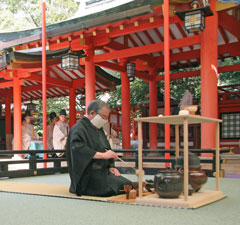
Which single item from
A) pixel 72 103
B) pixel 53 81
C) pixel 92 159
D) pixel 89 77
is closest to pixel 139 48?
pixel 89 77

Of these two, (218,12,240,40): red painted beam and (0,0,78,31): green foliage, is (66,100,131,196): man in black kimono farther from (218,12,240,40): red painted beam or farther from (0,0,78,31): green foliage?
(0,0,78,31): green foliage

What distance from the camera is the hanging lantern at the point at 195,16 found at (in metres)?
6.29

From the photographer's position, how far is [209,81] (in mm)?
7098

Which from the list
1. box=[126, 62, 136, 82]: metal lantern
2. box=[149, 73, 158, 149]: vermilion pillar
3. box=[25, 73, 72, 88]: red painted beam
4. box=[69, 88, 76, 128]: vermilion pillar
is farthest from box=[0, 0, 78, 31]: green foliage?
box=[126, 62, 136, 82]: metal lantern

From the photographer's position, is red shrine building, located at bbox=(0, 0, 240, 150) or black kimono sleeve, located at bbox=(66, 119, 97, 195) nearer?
black kimono sleeve, located at bbox=(66, 119, 97, 195)

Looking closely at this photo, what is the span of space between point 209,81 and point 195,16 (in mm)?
1415

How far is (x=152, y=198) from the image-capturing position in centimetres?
384

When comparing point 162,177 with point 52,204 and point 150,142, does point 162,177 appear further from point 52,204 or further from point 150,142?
point 150,142

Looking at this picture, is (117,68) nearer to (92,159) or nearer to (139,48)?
(139,48)

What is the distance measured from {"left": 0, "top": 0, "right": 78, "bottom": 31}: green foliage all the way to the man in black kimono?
24.0m

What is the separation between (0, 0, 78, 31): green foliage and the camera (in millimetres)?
27188

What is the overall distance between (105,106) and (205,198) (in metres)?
1.64

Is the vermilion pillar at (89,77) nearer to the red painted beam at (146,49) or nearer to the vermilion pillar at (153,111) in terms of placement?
the red painted beam at (146,49)

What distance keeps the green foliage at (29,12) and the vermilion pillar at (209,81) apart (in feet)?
70.7
